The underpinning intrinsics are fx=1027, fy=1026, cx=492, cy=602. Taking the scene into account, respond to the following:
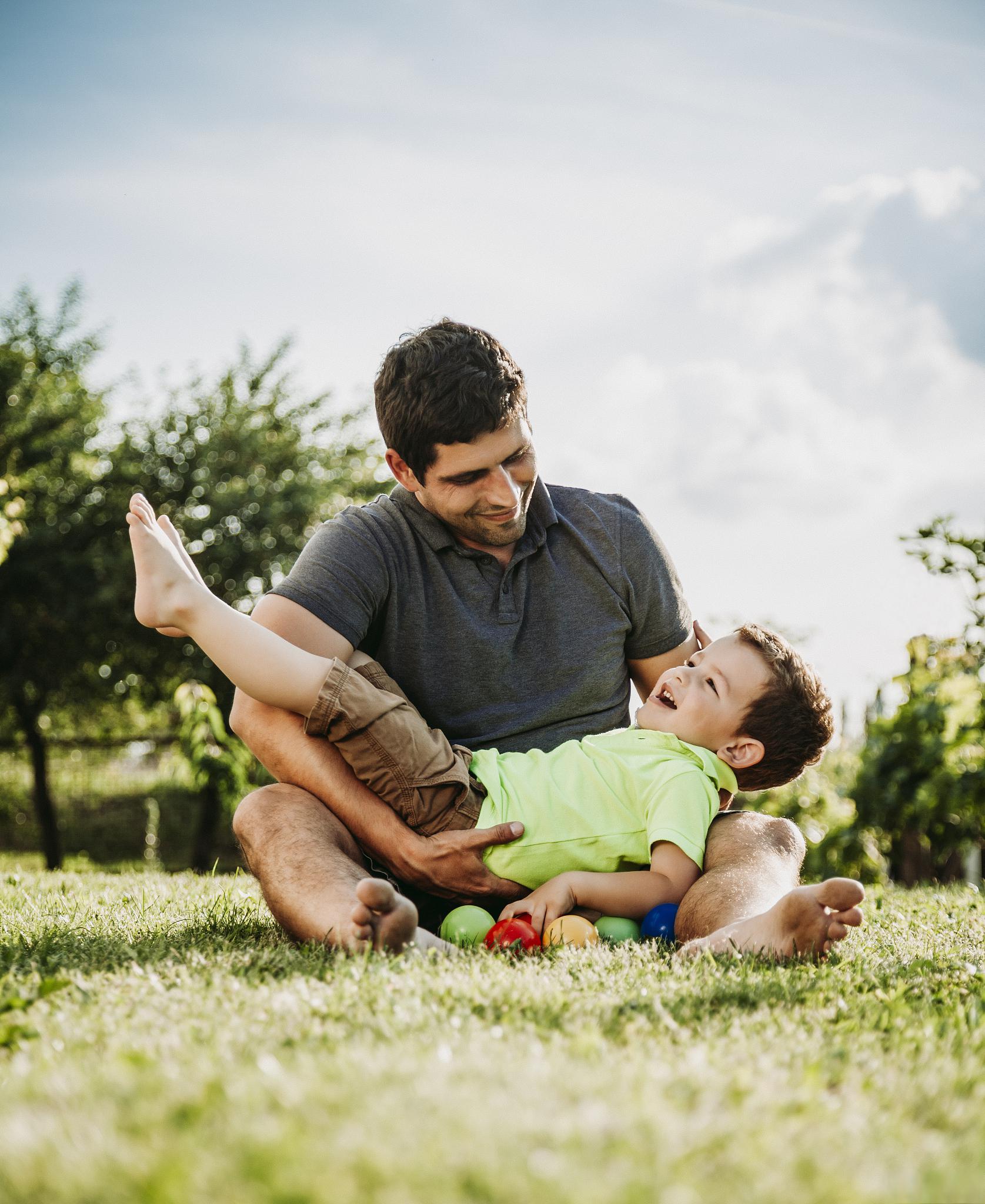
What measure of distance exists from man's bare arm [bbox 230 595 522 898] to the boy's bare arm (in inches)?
6.5

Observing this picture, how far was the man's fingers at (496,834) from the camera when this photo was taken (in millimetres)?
2803

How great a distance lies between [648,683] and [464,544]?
0.85 meters

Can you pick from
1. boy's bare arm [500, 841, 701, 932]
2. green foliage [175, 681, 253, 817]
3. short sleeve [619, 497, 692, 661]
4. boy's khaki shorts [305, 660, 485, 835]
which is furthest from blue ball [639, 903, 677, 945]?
green foliage [175, 681, 253, 817]

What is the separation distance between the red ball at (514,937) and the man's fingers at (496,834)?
221 millimetres

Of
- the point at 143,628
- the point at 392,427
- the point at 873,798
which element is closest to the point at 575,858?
the point at 392,427

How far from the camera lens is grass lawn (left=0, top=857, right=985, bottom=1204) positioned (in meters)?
1.00

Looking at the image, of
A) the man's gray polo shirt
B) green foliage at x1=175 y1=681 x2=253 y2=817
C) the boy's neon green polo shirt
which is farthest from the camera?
green foliage at x1=175 y1=681 x2=253 y2=817

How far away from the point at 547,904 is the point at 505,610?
1.05m

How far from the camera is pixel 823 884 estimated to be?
2.35 metres

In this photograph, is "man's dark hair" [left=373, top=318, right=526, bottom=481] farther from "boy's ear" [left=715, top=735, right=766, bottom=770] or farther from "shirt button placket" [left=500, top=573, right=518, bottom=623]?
"boy's ear" [left=715, top=735, right=766, bottom=770]

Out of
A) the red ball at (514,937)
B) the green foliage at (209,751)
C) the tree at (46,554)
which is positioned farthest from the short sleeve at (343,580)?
the tree at (46,554)

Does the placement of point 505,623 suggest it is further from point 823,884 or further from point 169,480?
point 169,480

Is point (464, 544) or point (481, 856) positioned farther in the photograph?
point (464, 544)

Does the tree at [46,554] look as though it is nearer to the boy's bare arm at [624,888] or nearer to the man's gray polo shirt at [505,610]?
the man's gray polo shirt at [505,610]
